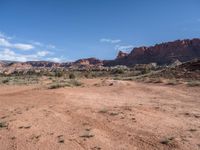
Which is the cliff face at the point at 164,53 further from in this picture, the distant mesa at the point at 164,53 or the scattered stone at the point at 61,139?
the scattered stone at the point at 61,139

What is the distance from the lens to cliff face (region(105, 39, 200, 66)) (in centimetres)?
13125

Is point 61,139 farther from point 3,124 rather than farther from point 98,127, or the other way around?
point 3,124

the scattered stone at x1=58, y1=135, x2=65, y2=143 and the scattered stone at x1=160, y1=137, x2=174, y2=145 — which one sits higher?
the scattered stone at x1=58, y1=135, x2=65, y2=143

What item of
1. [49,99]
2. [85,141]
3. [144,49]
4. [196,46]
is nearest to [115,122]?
[85,141]

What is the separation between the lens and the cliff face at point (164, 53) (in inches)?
5167

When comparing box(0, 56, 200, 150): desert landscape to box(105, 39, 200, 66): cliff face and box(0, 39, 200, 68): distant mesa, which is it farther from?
box(105, 39, 200, 66): cliff face

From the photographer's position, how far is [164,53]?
5605 inches

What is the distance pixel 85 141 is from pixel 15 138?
2.28m

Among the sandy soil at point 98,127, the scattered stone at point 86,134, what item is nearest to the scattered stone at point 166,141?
the sandy soil at point 98,127

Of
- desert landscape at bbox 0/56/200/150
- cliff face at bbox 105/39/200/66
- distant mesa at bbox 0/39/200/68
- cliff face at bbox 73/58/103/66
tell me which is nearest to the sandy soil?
desert landscape at bbox 0/56/200/150

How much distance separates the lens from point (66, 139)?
330 inches

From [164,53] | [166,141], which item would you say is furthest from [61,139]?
[164,53]

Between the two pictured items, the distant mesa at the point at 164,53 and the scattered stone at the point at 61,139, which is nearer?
the scattered stone at the point at 61,139

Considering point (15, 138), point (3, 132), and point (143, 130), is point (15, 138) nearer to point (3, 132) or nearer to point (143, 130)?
point (3, 132)
